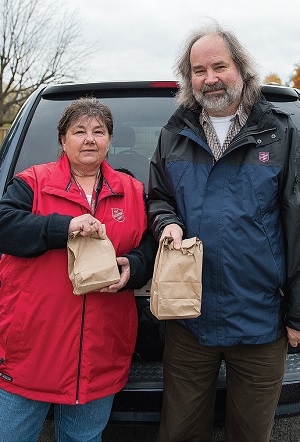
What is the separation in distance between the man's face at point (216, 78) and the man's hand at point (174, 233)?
0.53m

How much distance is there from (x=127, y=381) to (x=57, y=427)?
0.36m

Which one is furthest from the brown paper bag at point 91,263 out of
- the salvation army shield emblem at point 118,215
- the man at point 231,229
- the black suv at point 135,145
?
the black suv at point 135,145

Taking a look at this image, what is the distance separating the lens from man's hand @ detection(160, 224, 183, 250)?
1892 millimetres

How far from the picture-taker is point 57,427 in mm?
2197

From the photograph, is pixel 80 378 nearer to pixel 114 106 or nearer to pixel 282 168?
pixel 282 168

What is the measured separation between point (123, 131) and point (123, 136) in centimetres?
3

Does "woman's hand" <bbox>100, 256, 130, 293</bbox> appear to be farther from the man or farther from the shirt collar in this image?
the shirt collar

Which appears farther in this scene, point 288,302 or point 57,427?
point 57,427

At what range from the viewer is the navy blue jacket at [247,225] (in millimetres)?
1953

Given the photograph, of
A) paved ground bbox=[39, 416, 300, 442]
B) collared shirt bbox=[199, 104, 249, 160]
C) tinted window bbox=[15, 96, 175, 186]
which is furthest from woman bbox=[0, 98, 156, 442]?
paved ground bbox=[39, 416, 300, 442]

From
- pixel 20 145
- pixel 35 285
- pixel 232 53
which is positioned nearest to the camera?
pixel 35 285

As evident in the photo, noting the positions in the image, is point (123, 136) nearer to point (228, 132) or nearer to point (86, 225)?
point (228, 132)

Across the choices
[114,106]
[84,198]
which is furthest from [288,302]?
[114,106]

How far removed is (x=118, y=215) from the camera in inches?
80.7
